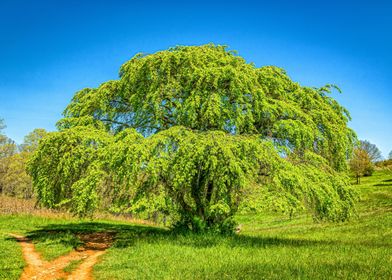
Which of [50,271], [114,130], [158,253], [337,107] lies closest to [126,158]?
[158,253]

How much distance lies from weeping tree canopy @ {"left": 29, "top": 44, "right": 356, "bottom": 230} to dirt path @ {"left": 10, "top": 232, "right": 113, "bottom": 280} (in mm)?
1880

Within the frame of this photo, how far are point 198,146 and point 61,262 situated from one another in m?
6.65

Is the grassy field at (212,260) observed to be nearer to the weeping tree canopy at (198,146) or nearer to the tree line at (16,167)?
the weeping tree canopy at (198,146)

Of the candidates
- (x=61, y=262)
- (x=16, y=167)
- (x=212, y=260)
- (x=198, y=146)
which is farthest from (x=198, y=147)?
(x=16, y=167)

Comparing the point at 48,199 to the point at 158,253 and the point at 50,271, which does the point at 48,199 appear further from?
the point at 158,253

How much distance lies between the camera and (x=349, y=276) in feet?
30.4

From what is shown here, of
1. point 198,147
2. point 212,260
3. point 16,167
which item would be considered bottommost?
point 212,260

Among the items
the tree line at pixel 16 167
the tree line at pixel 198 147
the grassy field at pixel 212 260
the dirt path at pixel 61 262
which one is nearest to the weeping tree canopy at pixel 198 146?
the tree line at pixel 198 147

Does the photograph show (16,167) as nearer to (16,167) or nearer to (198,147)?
(16,167)

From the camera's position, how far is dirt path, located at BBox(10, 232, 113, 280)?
1108 centimetres

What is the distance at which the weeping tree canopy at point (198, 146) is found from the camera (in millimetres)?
14438

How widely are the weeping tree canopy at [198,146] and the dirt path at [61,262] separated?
74.0 inches

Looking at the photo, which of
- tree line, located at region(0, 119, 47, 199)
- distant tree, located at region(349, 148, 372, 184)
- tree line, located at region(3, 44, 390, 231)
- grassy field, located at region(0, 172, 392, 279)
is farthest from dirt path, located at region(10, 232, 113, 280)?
distant tree, located at region(349, 148, 372, 184)

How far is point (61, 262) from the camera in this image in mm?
13234
